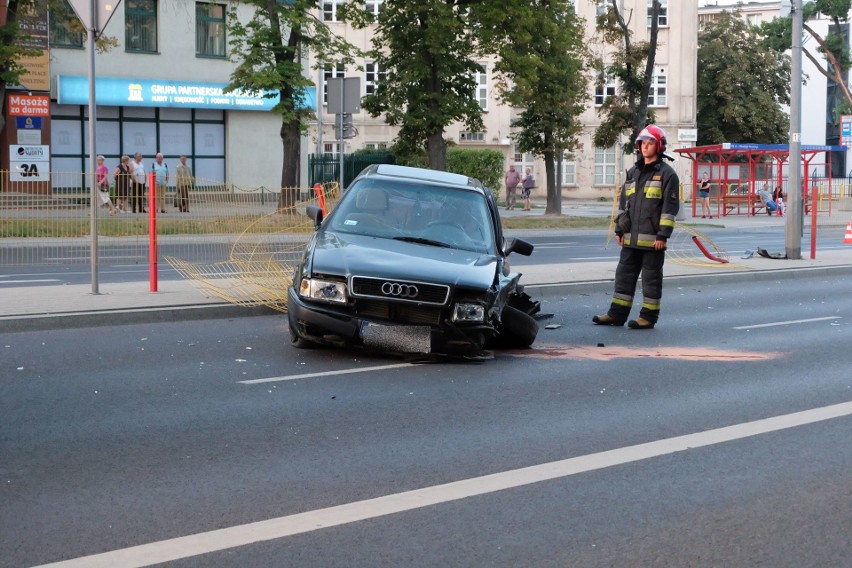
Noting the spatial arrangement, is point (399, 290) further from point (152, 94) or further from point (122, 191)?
point (152, 94)

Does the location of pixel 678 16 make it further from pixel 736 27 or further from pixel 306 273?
pixel 306 273

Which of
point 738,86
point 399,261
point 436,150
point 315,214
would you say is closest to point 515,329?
point 399,261

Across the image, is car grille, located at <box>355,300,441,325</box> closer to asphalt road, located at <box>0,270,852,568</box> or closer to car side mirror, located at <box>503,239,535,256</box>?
asphalt road, located at <box>0,270,852,568</box>

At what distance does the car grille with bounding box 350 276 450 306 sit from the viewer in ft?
30.7

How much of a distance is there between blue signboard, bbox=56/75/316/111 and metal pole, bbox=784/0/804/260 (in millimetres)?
20273

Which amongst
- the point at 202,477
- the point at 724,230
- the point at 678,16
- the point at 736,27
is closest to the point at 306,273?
the point at 202,477

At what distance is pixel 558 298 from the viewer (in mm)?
15531

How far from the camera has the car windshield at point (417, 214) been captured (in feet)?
35.5

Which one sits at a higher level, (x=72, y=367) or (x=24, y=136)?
(x=24, y=136)

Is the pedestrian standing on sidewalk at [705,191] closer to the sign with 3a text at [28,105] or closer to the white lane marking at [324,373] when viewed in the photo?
the sign with 3a text at [28,105]

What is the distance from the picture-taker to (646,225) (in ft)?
40.3

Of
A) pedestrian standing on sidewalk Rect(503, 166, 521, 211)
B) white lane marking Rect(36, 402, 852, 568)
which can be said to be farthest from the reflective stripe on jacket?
pedestrian standing on sidewalk Rect(503, 166, 521, 211)

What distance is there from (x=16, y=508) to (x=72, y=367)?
411cm

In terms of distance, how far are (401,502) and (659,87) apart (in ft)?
214
